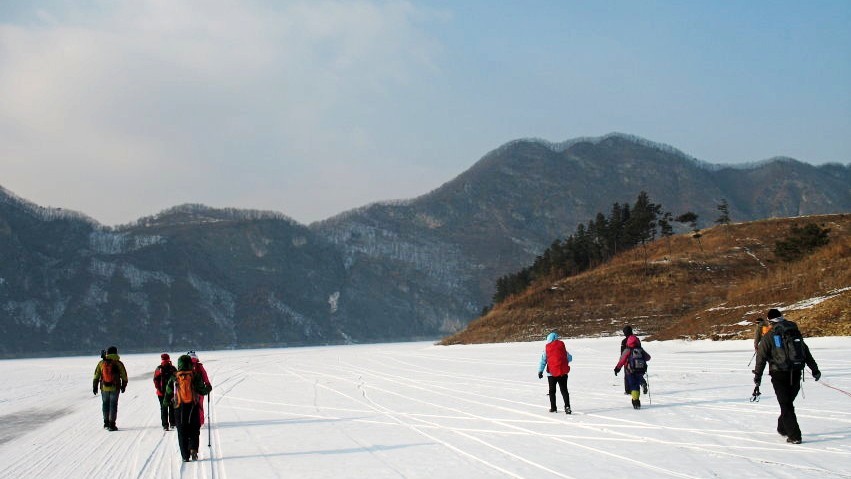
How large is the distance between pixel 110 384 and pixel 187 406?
6.56 metres

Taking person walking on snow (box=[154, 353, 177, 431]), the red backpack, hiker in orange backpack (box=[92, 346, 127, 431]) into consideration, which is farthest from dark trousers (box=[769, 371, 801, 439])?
the red backpack

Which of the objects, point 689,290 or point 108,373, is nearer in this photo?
point 108,373

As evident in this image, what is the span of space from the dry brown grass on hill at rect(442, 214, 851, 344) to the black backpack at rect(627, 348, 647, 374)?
24.1m

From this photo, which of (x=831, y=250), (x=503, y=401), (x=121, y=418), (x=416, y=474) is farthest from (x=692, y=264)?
(x=416, y=474)

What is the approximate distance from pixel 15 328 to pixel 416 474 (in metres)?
212

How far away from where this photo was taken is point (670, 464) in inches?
437

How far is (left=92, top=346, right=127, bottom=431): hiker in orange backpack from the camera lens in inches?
723

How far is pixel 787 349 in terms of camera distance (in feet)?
40.4

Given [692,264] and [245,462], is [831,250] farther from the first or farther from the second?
[245,462]

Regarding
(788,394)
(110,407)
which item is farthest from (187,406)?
(788,394)

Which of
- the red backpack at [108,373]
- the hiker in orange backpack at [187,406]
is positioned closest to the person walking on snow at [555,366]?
the hiker in orange backpack at [187,406]

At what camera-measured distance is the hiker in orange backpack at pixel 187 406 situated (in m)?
13.2

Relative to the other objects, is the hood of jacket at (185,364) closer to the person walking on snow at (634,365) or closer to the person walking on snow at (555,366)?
the person walking on snow at (555,366)

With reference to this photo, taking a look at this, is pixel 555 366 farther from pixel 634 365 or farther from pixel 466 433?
pixel 466 433
